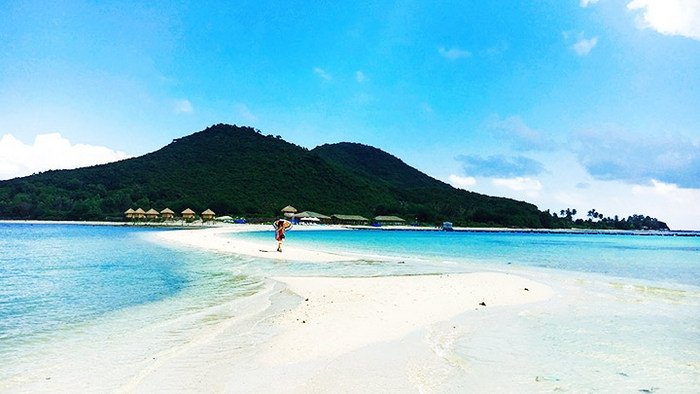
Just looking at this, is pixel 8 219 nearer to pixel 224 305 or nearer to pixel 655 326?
pixel 224 305

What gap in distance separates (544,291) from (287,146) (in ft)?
429

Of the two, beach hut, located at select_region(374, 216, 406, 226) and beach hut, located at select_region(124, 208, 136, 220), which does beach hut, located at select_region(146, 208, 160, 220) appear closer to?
beach hut, located at select_region(124, 208, 136, 220)

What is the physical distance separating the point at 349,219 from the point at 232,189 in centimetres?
2995

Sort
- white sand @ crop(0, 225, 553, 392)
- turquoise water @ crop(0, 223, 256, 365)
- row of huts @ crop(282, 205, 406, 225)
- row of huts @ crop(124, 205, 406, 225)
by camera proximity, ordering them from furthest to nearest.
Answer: row of huts @ crop(282, 205, 406, 225), row of huts @ crop(124, 205, 406, 225), turquoise water @ crop(0, 223, 256, 365), white sand @ crop(0, 225, 553, 392)

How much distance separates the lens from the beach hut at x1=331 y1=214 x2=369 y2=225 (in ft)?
348

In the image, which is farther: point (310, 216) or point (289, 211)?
point (310, 216)

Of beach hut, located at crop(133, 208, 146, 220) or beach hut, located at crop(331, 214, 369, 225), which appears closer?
beach hut, located at crop(133, 208, 146, 220)

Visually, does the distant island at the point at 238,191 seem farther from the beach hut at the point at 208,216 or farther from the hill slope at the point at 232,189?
the beach hut at the point at 208,216

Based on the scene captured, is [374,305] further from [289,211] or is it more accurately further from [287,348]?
[289,211]

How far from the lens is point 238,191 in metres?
112

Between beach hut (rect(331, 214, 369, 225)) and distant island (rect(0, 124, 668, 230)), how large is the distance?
7711mm

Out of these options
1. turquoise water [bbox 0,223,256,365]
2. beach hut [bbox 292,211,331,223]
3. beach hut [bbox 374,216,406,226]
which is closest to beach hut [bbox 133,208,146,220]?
beach hut [bbox 292,211,331,223]

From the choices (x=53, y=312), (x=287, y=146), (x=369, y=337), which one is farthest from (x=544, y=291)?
(x=287, y=146)

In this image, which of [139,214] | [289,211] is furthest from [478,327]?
[289,211]
